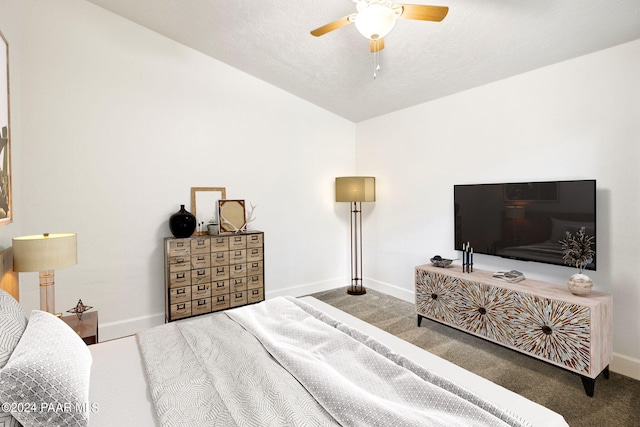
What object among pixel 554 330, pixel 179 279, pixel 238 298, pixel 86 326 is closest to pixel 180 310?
pixel 179 279

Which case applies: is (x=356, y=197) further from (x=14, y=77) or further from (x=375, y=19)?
(x=14, y=77)

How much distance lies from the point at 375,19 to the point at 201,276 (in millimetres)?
2722

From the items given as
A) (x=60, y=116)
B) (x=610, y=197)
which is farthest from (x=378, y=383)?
(x=60, y=116)

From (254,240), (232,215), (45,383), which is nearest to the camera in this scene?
(45,383)

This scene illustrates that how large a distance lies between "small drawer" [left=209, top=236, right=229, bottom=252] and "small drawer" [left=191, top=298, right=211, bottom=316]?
0.52 meters

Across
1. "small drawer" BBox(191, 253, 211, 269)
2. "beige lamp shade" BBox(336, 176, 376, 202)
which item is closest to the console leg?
"beige lamp shade" BBox(336, 176, 376, 202)

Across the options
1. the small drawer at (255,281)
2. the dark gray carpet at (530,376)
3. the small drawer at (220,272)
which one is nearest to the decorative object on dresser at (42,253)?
the small drawer at (220,272)

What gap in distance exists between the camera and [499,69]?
2.91m

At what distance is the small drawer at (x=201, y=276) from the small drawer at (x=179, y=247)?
22cm

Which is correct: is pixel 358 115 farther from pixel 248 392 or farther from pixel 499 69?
pixel 248 392

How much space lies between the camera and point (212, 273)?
10.9 ft

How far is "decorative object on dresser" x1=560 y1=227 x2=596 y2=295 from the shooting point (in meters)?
2.30

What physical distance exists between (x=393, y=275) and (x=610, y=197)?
8.02ft

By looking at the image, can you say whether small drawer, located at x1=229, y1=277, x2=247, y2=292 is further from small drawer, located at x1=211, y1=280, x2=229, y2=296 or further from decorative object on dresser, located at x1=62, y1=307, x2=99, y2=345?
decorative object on dresser, located at x1=62, y1=307, x2=99, y2=345
